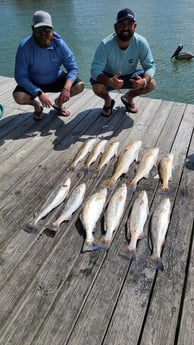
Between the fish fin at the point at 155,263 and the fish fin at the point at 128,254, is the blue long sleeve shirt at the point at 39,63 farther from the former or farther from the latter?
the fish fin at the point at 155,263

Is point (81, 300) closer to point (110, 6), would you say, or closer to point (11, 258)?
point (11, 258)

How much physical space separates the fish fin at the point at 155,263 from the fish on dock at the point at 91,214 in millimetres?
400

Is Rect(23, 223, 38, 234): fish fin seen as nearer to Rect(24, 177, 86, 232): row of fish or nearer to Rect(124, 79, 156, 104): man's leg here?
Rect(24, 177, 86, 232): row of fish

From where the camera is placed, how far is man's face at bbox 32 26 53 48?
3754 millimetres

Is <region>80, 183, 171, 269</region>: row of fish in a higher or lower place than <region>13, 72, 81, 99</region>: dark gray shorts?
lower

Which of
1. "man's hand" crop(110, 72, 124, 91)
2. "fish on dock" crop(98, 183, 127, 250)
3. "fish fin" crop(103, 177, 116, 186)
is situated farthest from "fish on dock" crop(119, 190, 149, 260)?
"man's hand" crop(110, 72, 124, 91)

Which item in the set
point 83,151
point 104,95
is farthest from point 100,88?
point 83,151

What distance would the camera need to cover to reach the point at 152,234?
240 cm

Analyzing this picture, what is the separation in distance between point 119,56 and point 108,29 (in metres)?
14.1

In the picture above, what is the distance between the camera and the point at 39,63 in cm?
404

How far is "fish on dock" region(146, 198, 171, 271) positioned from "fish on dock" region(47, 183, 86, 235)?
2.23 ft

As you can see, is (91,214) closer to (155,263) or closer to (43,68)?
(155,263)

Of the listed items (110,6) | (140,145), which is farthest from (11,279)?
(110,6)

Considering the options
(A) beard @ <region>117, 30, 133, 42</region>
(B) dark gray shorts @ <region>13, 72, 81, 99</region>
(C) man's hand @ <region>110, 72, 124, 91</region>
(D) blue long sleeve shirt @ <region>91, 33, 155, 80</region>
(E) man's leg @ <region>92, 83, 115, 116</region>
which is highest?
(A) beard @ <region>117, 30, 133, 42</region>
